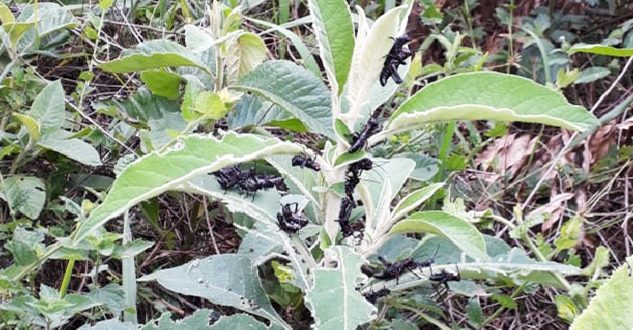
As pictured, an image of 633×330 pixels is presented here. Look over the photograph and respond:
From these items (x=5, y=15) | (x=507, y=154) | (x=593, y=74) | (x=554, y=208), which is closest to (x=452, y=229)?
(x=554, y=208)

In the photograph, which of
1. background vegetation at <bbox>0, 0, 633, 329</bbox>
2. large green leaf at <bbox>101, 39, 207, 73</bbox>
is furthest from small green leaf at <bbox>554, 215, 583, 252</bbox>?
large green leaf at <bbox>101, 39, 207, 73</bbox>

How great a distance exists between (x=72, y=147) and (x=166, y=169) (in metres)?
0.66

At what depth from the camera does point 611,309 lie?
19.6 inches

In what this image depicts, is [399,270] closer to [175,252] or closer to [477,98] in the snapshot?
[477,98]

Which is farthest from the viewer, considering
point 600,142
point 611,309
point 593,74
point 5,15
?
point 593,74

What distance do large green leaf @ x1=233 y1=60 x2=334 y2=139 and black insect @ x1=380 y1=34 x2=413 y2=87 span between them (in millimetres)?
235

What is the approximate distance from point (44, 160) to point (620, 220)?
1.39 meters

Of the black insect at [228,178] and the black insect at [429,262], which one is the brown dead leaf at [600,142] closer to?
the black insect at [429,262]

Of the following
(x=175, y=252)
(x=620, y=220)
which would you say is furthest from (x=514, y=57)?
(x=175, y=252)

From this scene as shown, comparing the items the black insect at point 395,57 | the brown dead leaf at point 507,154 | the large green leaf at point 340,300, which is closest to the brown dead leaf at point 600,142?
the brown dead leaf at point 507,154

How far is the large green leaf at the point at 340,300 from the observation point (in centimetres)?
86

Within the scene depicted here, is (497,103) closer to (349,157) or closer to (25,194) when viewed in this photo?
(349,157)

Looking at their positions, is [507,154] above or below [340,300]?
below

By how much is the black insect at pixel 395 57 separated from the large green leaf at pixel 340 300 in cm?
27
